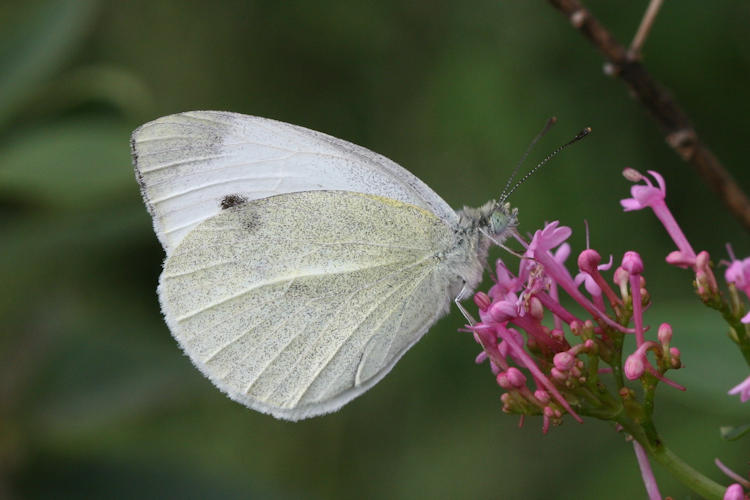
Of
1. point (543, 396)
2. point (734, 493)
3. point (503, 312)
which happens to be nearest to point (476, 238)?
point (503, 312)

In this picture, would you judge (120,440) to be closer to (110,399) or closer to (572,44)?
(110,399)

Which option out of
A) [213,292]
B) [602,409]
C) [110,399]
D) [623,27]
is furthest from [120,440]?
[623,27]

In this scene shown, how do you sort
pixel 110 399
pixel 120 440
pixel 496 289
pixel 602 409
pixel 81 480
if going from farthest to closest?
pixel 120 440 → pixel 110 399 → pixel 81 480 → pixel 496 289 → pixel 602 409

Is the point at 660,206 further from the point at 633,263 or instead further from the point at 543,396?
the point at 543,396

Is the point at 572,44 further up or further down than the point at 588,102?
further up

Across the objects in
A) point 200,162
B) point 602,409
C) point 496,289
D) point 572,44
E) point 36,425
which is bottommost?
point 602,409

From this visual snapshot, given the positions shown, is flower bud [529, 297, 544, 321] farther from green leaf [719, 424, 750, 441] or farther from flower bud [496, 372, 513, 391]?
green leaf [719, 424, 750, 441]

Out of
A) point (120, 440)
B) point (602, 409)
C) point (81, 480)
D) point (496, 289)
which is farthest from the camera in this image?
point (120, 440)
